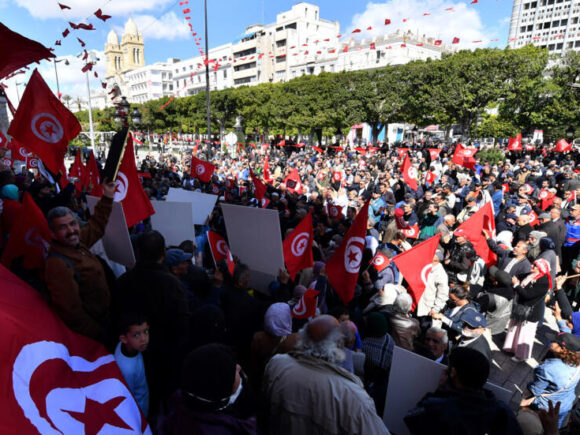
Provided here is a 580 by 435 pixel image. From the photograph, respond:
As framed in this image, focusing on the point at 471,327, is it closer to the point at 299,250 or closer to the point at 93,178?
the point at 299,250

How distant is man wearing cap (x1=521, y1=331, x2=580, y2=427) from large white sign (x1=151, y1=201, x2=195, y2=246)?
3809mm

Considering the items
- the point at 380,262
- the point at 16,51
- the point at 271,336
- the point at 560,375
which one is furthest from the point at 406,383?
the point at 16,51

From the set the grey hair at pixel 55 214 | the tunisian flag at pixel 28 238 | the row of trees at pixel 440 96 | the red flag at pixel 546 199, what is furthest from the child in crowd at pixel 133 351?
the row of trees at pixel 440 96

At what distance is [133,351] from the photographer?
221 centimetres

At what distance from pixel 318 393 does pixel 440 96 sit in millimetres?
30399

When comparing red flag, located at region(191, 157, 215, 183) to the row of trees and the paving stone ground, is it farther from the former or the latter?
the row of trees

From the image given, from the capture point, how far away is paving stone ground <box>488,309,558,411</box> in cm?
457

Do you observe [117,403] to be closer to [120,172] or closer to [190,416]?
[190,416]

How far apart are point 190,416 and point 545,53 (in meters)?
33.0

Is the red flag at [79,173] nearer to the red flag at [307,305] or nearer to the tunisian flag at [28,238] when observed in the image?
the tunisian flag at [28,238]

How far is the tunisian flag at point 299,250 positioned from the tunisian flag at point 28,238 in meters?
2.49

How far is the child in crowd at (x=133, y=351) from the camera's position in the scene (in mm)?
2143

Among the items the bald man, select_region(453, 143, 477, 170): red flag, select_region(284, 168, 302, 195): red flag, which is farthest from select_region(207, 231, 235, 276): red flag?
select_region(453, 143, 477, 170): red flag

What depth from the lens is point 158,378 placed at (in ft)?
8.30
